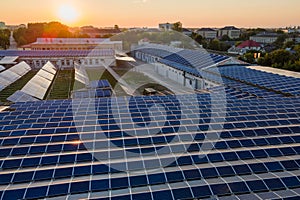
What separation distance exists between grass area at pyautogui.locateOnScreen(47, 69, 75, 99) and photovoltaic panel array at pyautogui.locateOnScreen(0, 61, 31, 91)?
670 cm

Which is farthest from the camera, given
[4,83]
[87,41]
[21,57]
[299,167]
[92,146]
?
[87,41]

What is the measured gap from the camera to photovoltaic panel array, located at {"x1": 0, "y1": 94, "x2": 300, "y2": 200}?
9.02 meters

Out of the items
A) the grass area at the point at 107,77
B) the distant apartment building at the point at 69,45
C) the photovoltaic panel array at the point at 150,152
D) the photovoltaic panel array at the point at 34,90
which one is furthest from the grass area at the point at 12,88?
the distant apartment building at the point at 69,45

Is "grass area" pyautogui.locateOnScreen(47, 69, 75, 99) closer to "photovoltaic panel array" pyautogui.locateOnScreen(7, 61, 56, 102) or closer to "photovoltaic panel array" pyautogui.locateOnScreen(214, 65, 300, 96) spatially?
"photovoltaic panel array" pyautogui.locateOnScreen(7, 61, 56, 102)

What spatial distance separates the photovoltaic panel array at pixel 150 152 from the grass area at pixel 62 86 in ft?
61.9

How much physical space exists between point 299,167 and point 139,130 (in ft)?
25.2

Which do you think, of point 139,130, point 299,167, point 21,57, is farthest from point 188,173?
point 21,57

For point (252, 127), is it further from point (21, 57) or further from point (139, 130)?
point (21, 57)

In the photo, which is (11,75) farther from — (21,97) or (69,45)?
(69,45)

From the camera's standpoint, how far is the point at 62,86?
40.9 m

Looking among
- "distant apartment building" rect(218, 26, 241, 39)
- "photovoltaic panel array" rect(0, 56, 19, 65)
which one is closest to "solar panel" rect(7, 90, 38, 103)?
"photovoltaic panel array" rect(0, 56, 19, 65)

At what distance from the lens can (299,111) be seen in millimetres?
15953

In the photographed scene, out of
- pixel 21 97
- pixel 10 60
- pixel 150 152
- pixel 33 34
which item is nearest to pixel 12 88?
pixel 21 97

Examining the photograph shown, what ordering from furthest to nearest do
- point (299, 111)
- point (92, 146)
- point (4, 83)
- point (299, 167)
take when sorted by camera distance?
point (4, 83) → point (299, 111) → point (92, 146) → point (299, 167)
